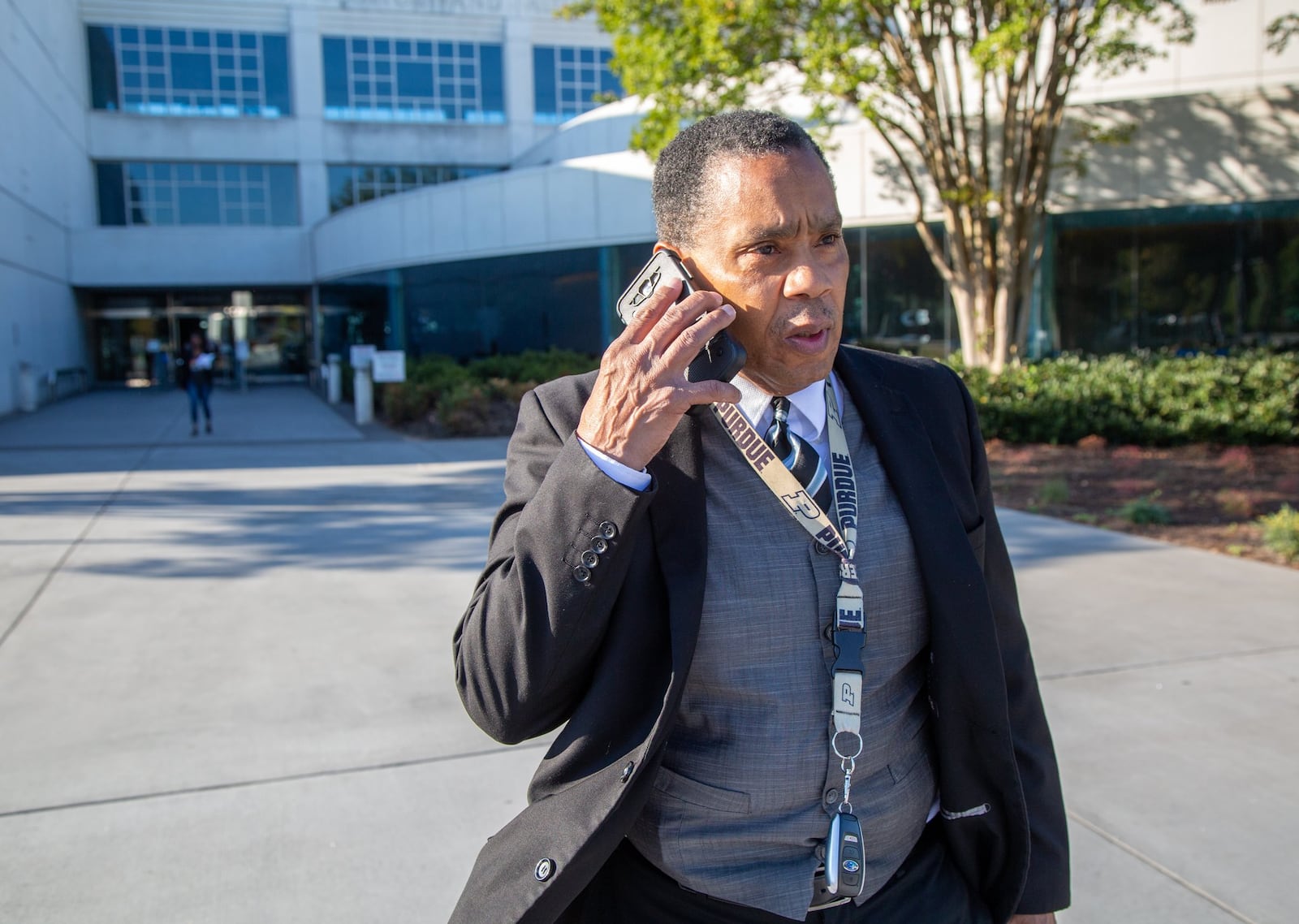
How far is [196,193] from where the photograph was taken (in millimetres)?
36406

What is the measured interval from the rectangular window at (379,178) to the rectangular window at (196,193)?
1.43 meters

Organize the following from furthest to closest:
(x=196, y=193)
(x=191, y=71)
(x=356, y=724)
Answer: (x=196, y=193) → (x=191, y=71) → (x=356, y=724)

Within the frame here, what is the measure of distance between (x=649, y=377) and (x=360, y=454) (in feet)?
44.0

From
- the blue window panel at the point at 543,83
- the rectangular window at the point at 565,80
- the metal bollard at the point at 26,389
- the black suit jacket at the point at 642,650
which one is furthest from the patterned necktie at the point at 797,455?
the blue window panel at the point at 543,83

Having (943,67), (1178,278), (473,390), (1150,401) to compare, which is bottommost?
(1150,401)

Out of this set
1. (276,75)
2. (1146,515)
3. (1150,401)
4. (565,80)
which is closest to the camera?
(1146,515)

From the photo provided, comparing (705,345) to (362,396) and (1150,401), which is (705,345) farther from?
(362,396)

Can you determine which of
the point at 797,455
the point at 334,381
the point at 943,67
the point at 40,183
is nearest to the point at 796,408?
the point at 797,455

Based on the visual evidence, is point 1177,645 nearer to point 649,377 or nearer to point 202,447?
point 649,377

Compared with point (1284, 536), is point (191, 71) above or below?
above

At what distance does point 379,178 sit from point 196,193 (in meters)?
6.15

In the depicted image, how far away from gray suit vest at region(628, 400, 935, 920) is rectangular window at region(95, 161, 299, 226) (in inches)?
1507

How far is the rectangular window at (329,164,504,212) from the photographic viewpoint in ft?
122

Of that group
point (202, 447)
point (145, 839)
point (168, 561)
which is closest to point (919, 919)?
point (145, 839)
